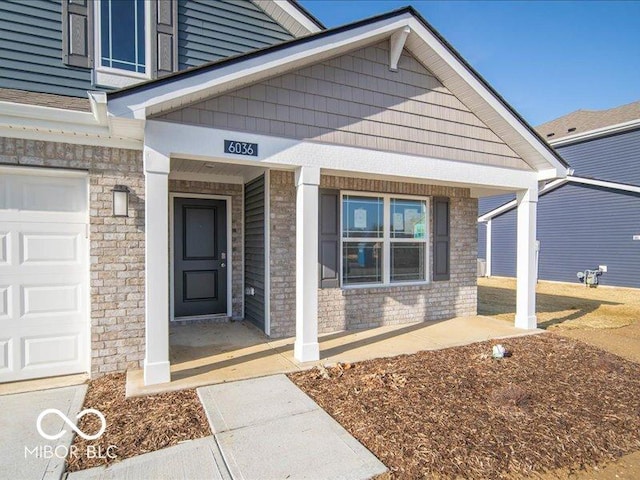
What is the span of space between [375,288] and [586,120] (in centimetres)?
1563

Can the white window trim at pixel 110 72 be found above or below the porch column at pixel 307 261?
above

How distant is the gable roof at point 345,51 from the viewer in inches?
148

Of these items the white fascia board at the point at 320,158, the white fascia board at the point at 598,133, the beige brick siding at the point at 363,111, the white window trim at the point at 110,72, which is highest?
the white fascia board at the point at 598,133

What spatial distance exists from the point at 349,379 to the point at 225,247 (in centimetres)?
361

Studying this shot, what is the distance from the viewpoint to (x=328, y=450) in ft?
9.40

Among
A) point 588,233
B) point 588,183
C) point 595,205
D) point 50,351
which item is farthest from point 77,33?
point 588,233

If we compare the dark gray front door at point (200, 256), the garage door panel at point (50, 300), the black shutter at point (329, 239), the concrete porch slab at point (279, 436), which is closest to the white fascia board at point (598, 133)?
the black shutter at point (329, 239)

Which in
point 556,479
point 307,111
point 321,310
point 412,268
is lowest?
point 556,479

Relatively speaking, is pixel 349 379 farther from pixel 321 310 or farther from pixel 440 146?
pixel 440 146

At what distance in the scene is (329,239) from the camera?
6273 millimetres

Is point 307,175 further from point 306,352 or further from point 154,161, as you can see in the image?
point 306,352

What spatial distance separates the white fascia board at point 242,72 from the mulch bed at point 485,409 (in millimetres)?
3325

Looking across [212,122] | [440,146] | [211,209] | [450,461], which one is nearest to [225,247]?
[211,209]

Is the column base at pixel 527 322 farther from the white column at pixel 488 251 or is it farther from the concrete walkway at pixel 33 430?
the white column at pixel 488 251
